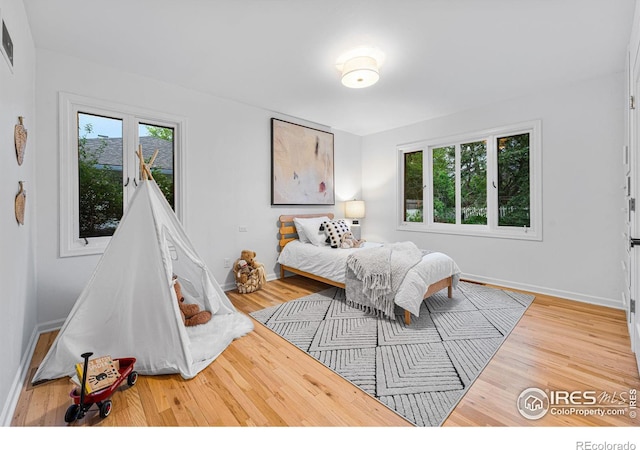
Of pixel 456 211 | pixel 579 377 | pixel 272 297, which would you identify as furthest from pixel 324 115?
pixel 579 377

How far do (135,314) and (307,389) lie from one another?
1.28 metres

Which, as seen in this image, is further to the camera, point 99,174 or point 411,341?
point 99,174

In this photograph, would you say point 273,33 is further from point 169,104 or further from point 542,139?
point 542,139

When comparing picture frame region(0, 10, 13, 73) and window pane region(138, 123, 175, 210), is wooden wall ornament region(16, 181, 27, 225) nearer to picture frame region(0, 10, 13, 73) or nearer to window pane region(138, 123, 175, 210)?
picture frame region(0, 10, 13, 73)

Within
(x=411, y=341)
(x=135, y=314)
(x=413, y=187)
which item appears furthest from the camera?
(x=413, y=187)

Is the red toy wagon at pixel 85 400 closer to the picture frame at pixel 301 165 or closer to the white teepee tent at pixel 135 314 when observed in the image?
the white teepee tent at pixel 135 314

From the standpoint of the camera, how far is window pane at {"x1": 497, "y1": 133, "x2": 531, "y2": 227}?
3564mm

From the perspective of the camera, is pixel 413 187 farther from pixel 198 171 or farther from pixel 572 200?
pixel 198 171

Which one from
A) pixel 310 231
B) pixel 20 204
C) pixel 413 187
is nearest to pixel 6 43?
pixel 20 204

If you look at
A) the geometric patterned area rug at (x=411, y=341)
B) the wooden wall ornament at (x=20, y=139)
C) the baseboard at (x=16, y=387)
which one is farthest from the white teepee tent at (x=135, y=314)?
the geometric patterned area rug at (x=411, y=341)

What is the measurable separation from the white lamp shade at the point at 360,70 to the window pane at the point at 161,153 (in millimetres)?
2118

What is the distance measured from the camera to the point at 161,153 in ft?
10.6
